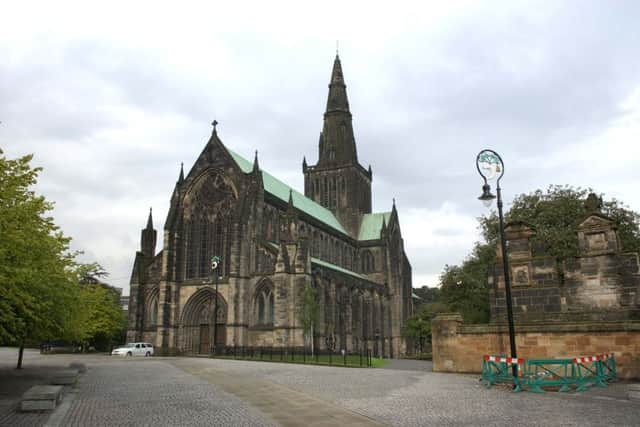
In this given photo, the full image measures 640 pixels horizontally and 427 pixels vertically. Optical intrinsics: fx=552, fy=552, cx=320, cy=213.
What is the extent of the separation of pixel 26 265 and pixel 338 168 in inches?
2344

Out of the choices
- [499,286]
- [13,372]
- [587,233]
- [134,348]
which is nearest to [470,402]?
[499,286]

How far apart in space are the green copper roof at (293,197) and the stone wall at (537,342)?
3243cm

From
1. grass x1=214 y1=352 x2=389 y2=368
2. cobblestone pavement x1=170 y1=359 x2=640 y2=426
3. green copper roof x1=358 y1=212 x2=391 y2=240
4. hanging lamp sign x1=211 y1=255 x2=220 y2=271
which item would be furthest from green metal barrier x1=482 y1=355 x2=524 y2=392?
green copper roof x1=358 y1=212 x2=391 y2=240

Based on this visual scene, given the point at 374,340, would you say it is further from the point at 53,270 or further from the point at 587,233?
the point at 53,270

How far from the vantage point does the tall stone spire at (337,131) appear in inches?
2904

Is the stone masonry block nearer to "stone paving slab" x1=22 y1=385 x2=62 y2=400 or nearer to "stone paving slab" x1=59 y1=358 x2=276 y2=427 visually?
"stone paving slab" x1=22 y1=385 x2=62 y2=400

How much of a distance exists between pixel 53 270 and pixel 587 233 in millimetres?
19296

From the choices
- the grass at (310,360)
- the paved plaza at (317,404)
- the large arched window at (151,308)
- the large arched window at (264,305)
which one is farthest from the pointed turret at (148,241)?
the paved plaza at (317,404)

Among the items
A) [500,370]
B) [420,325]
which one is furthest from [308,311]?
[500,370]

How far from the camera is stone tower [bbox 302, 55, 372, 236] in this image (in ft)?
241

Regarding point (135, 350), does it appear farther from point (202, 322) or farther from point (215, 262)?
point (215, 262)

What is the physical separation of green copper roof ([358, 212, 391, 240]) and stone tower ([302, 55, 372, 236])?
0.99 meters

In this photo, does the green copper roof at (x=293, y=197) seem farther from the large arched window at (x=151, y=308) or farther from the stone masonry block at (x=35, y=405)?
the stone masonry block at (x=35, y=405)

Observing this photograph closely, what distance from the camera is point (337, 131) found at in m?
74.0
